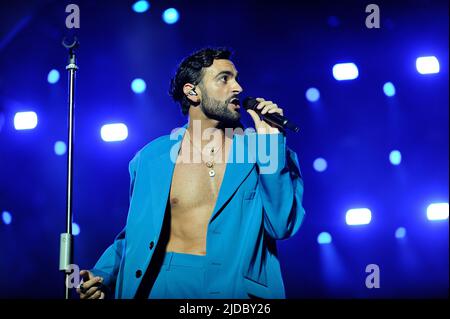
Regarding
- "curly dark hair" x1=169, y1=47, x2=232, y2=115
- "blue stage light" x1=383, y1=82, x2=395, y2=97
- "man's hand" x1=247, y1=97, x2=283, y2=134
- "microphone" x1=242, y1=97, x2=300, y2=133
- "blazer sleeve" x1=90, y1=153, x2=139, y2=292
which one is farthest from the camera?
"blue stage light" x1=383, y1=82, x2=395, y2=97

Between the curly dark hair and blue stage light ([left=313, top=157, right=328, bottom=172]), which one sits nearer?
the curly dark hair

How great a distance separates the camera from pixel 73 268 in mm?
2332

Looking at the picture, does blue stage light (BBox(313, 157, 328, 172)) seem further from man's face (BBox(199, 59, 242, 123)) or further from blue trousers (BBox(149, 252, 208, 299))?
blue trousers (BBox(149, 252, 208, 299))

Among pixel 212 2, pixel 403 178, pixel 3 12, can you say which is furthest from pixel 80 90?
Result: pixel 403 178

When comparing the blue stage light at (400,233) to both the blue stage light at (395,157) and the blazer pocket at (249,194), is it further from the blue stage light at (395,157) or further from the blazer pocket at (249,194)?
the blazer pocket at (249,194)

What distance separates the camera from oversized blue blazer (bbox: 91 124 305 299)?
250cm

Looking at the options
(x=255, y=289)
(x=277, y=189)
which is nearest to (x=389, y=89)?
(x=277, y=189)

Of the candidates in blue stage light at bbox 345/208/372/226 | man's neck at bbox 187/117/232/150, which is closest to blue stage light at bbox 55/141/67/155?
man's neck at bbox 187/117/232/150

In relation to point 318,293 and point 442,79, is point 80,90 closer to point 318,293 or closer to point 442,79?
point 318,293

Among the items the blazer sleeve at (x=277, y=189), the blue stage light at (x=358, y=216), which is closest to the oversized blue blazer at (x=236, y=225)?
the blazer sleeve at (x=277, y=189)

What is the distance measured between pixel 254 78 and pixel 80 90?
992mm

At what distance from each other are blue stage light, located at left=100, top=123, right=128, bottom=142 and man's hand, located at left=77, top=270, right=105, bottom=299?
3.95 ft

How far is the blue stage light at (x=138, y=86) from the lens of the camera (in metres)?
3.62

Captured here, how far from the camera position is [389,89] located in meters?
3.74
